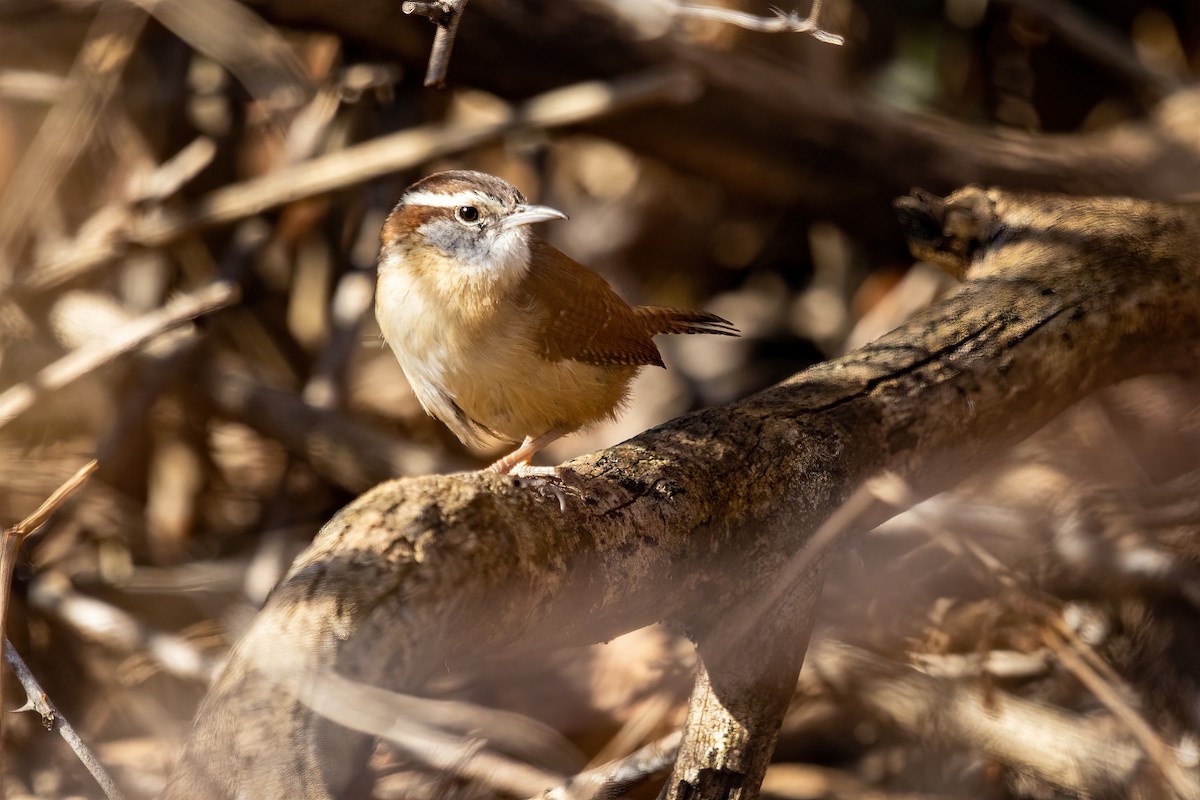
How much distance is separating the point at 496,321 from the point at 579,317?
0.29 metres

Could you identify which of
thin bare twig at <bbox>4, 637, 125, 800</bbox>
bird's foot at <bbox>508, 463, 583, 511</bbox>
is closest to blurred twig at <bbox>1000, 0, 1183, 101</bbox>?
bird's foot at <bbox>508, 463, 583, 511</bbox>

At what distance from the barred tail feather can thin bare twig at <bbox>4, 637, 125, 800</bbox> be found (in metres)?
1.83

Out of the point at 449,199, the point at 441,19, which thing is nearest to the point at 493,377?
the point at 449,199

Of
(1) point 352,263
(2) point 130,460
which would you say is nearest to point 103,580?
(2) point 130,460

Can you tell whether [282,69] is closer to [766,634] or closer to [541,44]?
[541,44]

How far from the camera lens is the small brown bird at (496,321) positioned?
8.86 ft

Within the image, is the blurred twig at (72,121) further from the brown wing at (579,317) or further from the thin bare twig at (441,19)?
the thin bare twig at (441,19)

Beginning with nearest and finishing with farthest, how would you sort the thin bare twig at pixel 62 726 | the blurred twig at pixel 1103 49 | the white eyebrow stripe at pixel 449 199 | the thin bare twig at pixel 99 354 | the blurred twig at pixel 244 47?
the thin bare twig at pixel 62 726, the white eyebrow stripe at pixel 449 199, the thin bare twig at pixel 99 354, the blurred twig at pixel 244 47, the blurred twig at pixel 1103 49

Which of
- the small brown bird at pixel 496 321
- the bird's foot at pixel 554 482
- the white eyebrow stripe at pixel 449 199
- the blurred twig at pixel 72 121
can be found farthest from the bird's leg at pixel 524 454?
the blurred twig at pixel 72 121

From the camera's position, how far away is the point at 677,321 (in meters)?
3.35

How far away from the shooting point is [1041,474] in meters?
3.85

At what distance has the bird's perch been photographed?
147 centimetres

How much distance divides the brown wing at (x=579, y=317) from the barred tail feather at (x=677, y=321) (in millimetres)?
64

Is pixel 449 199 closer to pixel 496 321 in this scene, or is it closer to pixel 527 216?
pixel 527 216
